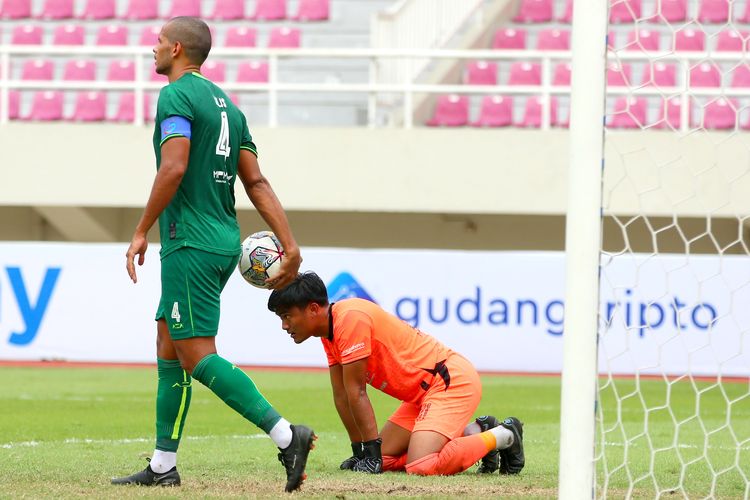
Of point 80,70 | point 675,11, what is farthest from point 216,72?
point 675,11

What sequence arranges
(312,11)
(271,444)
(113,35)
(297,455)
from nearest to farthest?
(297,455), (271,444), (113,35), (312,11)

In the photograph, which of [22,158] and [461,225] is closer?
[22,158]

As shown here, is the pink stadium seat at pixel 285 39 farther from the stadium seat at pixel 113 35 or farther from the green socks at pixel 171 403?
the green socks at pixel 171 403

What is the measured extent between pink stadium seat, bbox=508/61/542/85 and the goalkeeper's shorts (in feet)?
36.7

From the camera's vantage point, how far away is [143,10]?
19.3 m

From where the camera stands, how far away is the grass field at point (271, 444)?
17.2ft

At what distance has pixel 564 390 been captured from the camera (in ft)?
13.8

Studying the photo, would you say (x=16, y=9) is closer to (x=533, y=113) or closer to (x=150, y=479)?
(x=533, y=113)

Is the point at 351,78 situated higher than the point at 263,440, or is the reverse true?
the point at 351,78

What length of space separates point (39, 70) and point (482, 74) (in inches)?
251

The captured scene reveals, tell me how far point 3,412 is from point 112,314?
443 cm

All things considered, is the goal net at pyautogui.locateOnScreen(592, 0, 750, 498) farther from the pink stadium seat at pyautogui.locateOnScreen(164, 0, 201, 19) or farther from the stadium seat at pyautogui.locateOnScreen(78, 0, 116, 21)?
the stadium seat at pyautogui.locateOnScreen(78, 0, 116, 21)

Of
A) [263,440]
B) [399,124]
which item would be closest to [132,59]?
[399,124]

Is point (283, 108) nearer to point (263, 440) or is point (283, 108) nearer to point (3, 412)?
point (3, 412)
